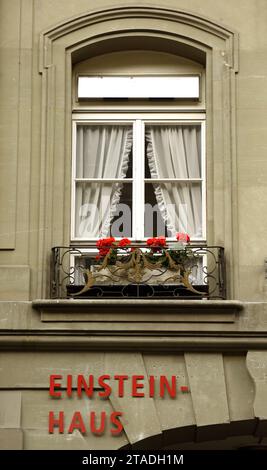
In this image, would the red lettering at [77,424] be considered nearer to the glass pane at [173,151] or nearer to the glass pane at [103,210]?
the glass pane at [103,210]

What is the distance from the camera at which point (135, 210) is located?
56.7 ft

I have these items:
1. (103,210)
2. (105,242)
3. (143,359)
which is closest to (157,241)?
(105,242)

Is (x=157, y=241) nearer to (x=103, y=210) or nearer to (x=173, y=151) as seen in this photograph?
(x=103, y=210)

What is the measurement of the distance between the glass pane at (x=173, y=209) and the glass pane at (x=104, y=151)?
1.62 ft

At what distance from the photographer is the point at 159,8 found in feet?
57.6

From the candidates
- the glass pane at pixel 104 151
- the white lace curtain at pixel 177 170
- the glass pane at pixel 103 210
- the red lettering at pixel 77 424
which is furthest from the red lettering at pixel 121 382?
the glass pane at pixel 104 151

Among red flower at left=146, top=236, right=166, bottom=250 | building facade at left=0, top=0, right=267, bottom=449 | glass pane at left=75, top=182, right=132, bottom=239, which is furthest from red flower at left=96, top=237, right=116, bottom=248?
glass pane at left=75, top=182, right=132, bottom=239

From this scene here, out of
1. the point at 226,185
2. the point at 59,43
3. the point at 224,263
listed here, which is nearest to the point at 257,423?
the point at 224,263

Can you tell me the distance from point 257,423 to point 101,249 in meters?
3.07

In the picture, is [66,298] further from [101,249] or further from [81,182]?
[81,182]

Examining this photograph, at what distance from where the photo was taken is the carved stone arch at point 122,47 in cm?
1675

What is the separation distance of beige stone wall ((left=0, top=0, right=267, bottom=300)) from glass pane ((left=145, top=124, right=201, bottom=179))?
1.58ft

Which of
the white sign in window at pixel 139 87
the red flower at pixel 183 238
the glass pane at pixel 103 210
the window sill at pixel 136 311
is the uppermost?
the white sign in window at pixel 139 87

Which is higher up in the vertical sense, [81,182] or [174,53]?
[174,53]
